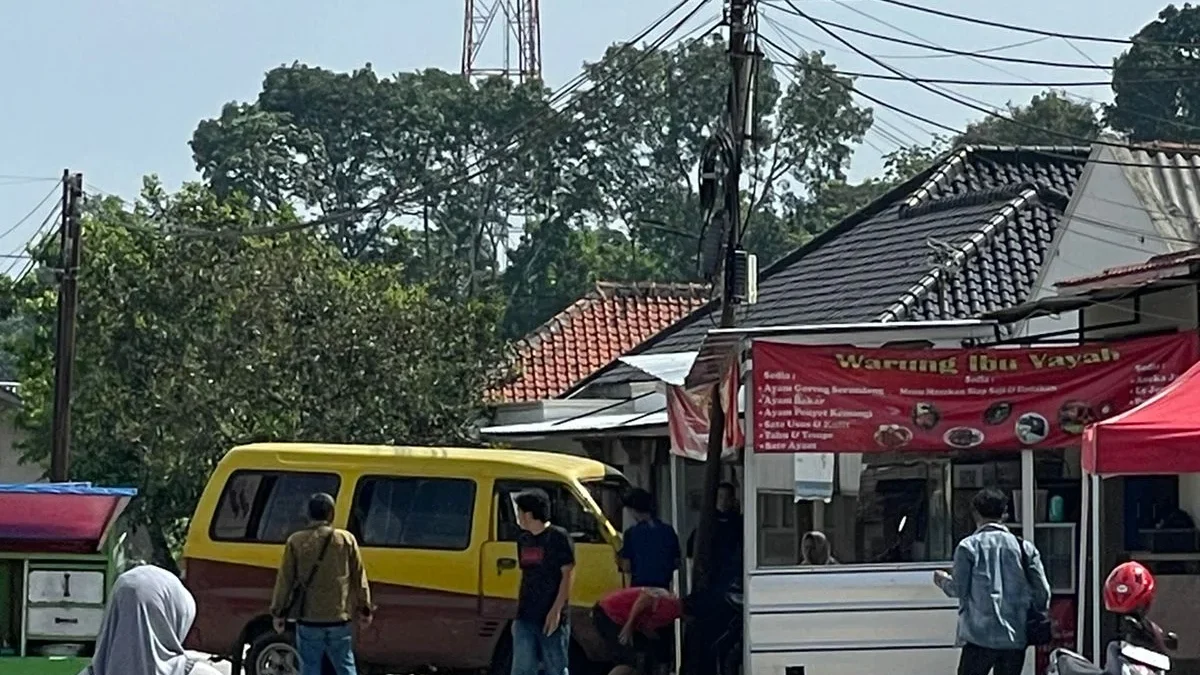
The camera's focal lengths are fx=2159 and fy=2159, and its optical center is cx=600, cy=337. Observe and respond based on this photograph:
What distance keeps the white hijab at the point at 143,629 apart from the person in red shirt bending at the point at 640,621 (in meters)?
6.75

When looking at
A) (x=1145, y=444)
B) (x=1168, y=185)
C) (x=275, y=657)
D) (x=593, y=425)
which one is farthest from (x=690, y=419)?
(x=1168, y=185)

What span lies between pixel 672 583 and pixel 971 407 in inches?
115

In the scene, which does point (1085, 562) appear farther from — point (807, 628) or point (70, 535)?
point (70, 535)

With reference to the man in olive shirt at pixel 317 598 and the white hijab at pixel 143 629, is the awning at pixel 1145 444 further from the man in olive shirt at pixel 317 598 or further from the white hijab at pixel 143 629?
the white hijab at pixel 143 629

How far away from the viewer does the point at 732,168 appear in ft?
57.8

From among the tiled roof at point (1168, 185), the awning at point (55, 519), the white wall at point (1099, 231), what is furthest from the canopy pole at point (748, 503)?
the white wall at point (1099, 231)

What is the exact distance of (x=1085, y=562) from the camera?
14.3 meters

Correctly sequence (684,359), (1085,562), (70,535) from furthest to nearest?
→ (684,359)
(1085,562)
(70,535)

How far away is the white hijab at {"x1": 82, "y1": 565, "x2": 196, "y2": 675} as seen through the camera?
9.06 m

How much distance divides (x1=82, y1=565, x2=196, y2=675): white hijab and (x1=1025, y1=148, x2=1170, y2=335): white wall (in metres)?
16.0

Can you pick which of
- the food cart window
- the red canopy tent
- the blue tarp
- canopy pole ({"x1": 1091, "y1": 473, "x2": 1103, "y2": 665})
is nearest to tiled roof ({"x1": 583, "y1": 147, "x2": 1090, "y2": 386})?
the food cart window

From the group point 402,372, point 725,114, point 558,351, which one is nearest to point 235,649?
point 725,114

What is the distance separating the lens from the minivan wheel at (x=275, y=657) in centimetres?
1670

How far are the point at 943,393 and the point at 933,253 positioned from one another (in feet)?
36.1
